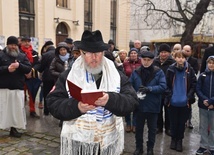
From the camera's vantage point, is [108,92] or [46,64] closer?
[108,92]

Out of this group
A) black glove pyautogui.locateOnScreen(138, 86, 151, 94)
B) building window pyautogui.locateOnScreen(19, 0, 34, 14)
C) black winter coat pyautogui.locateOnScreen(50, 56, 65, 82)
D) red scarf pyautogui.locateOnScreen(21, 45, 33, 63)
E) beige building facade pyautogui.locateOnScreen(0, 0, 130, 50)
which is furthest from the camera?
building window pyautogui.locateOnScreen(19, 0, 34, 14)

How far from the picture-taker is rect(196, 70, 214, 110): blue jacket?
4535 mm

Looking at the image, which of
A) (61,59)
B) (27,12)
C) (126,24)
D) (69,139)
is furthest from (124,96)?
(126,24)

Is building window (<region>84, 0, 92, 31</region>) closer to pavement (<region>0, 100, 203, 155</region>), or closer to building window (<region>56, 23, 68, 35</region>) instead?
building window (<region>56, 23, 68, 35</region>)

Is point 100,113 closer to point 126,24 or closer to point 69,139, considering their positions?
point 69,139

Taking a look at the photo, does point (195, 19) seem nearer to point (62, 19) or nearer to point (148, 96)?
point (148, 96)

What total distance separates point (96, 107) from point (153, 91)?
2.30m

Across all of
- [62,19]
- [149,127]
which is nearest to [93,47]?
[149,127]

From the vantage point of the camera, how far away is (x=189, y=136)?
570 centimetres

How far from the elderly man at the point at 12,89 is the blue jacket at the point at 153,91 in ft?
7.30

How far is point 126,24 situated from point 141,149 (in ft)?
80.2

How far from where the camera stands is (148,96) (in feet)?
15.1

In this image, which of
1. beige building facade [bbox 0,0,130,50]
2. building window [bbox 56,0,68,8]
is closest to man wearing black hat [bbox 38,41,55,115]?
beige building facade [bbox 0,0,130,50]

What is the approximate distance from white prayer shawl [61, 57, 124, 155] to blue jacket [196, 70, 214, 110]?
8.37ft
